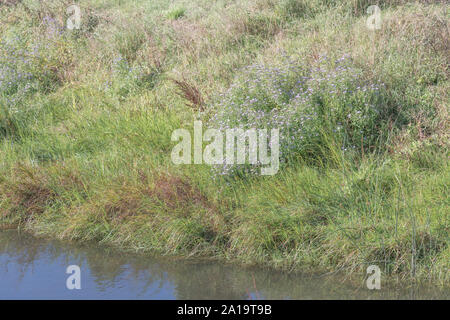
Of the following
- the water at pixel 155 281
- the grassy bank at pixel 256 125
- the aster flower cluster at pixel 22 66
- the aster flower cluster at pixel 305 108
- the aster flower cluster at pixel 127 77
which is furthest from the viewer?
the aster flower cluster at pixel 22 66

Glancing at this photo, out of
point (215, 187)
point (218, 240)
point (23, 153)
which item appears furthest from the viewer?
point (23, 153)

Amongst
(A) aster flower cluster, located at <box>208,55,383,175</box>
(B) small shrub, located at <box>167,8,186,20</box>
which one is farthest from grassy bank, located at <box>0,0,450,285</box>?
(B) small shrub, located at <box>167,8,186,20</box>

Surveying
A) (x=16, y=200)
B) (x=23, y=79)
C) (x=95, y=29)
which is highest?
(x=95, y=29)

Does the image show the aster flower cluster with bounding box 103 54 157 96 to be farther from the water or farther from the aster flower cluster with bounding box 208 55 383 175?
the water

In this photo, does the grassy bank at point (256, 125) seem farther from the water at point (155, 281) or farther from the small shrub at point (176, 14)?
the small shrub at point (176, 14)

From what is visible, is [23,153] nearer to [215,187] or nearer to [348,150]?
[215,187]

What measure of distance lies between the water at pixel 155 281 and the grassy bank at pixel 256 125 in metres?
0.19

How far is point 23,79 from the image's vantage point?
10.9 meters

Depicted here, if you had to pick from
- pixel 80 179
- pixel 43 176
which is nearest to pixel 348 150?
pixel 80 179

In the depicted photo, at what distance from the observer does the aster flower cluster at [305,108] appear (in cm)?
721

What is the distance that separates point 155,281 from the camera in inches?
237

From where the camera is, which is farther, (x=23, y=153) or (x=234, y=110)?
(x=23, y=153)

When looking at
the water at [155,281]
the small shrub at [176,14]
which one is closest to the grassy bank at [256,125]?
the water at [155,281]

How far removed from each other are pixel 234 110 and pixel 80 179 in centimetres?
208
